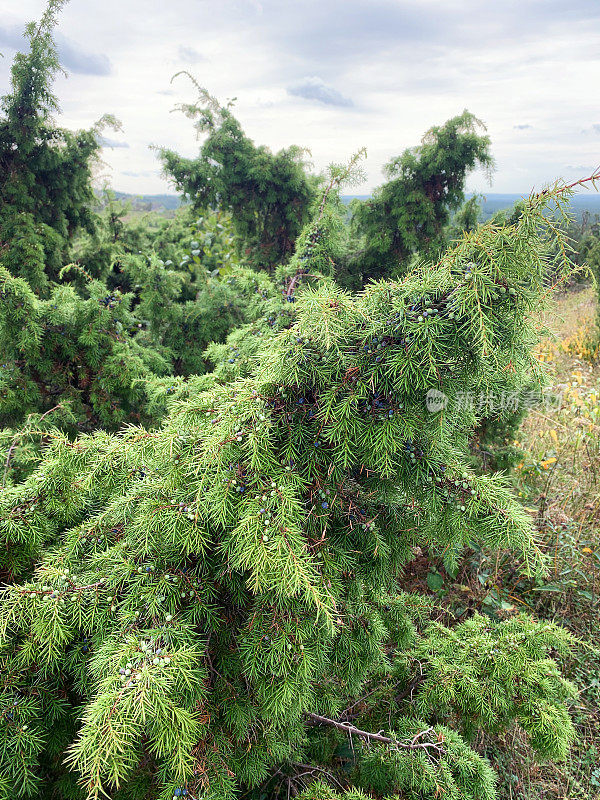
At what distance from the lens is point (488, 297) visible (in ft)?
3.10

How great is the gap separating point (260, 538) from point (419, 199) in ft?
9.91

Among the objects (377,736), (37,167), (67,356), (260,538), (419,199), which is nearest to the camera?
(260,538)

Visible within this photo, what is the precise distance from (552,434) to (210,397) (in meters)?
3.44

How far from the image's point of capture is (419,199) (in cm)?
323

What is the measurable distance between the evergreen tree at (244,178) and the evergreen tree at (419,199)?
0.60 metres

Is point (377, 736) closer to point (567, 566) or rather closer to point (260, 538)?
point (260, 538)

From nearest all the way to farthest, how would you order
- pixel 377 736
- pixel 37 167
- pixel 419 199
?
pixel 377 736 < pixel 419 199 < pixel 37 167

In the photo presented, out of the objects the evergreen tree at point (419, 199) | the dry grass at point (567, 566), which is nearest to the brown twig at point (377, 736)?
the dry grass at point (567, 566)

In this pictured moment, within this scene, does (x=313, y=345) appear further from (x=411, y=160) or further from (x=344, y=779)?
Answer: (x=411, y=160)

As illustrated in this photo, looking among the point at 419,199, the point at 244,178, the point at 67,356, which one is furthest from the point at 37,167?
the point at 419,199

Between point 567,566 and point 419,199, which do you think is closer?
point 567,566

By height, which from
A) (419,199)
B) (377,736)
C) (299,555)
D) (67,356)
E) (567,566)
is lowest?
(567,566)

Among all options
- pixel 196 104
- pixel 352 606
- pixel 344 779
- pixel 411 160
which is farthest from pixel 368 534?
pixel 196 104

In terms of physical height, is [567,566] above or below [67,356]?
below
